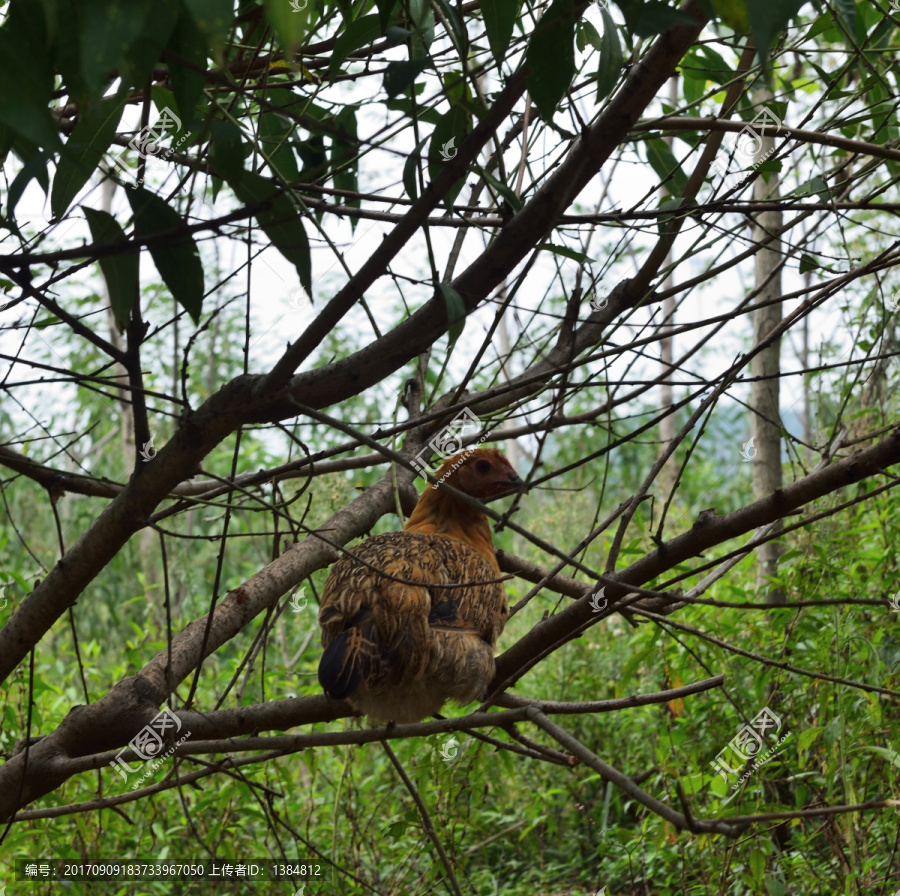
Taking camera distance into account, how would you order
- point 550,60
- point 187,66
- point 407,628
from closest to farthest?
point 187,66
point 550,60
point 407,628

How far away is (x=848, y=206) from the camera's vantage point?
2330 mm

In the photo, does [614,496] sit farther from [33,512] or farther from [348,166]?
[348,166]

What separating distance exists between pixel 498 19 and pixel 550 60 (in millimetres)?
195

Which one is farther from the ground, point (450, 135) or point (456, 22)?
point (450, 135)

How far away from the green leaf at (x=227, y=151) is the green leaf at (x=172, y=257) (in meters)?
0.19

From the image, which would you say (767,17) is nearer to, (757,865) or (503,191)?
(503,191)

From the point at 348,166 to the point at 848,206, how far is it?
128 centimetres

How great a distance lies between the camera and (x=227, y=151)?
1.35 m

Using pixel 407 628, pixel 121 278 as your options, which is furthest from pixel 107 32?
pixel 407 628

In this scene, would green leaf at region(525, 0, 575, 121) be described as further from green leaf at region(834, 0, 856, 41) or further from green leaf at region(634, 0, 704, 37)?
green leaf at region(834, 0, 856, 41)

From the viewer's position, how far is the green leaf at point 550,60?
1.32m

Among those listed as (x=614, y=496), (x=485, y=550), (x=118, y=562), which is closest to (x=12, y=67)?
(x=485, y=550)

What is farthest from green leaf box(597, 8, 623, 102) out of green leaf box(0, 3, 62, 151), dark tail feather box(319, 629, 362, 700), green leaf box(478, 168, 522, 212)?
dark tail feather box(319, 629, 362, 700)

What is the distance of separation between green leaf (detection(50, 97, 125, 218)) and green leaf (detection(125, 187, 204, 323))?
0.41ft
